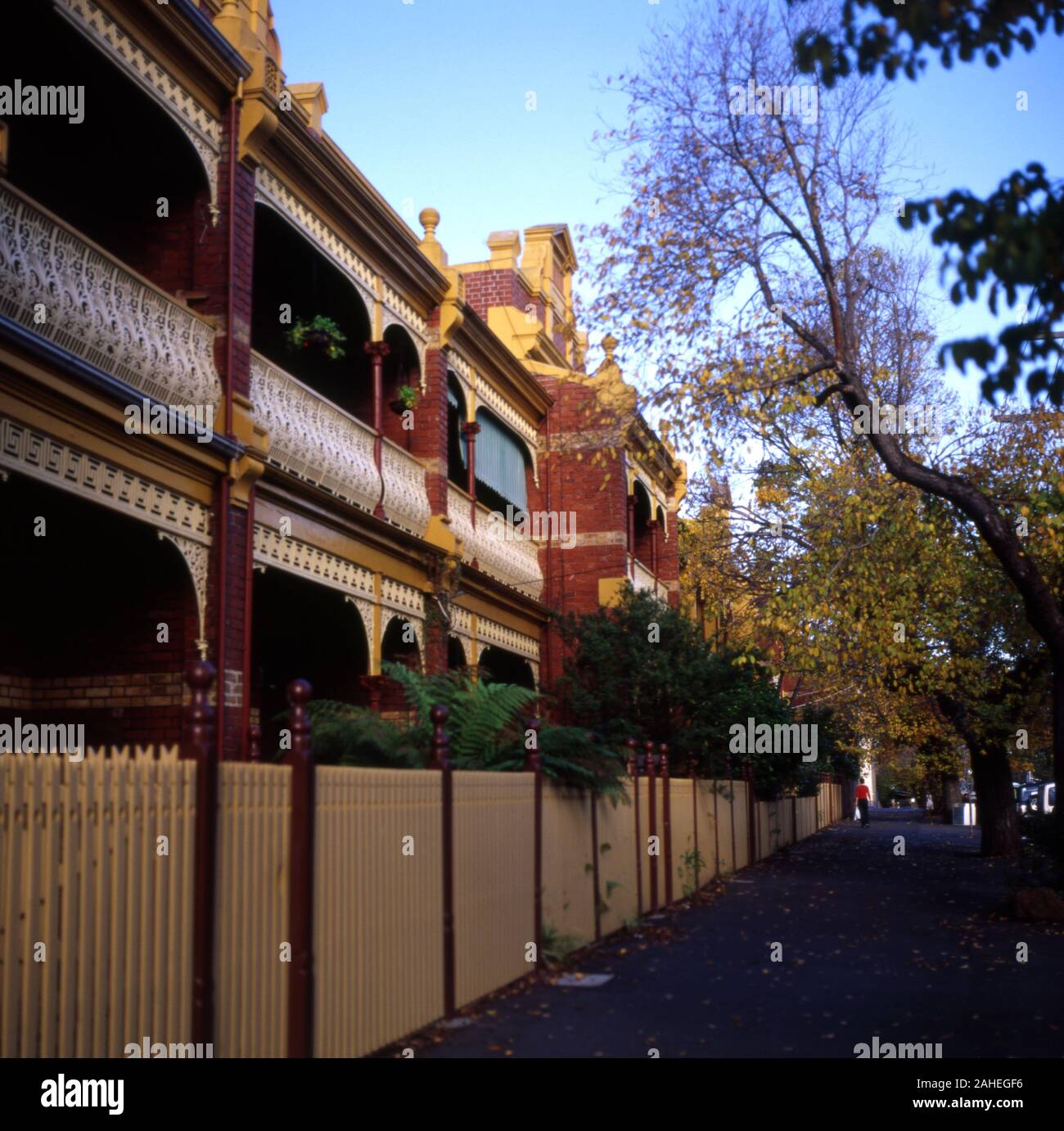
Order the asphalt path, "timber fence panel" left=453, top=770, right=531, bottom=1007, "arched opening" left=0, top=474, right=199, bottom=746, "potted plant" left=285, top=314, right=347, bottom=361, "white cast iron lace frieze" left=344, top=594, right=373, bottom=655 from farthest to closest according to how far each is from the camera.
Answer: "white cast iron lace frieze" left=344, top=594, right=373, bottom=655 → "potted plant" left=285, top=314, right=347, bottom=361 → "arched opening" left=0, top=474, right=199, bottom=746 → "timber fence panel" left=453, top=770, right=531, bottom=1007 → the asphalt path

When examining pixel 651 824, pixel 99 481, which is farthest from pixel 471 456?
pixel 99 481

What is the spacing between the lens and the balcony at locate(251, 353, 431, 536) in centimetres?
1352

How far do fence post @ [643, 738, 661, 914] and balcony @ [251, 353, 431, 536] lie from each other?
13.8 ft

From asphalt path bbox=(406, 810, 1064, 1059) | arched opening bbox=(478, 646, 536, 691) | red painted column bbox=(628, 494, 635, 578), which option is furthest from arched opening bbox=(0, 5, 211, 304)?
red painted column bbox=(628, 494, 635, 578)

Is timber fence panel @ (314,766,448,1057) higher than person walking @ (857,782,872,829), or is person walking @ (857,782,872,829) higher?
timber fence panel @ (314,766,448,1057)

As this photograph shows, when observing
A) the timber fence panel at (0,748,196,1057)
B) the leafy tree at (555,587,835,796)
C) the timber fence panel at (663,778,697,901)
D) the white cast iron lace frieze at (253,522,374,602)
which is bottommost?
the timber fence panel at (663,778,697,901)

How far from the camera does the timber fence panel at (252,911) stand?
19.5ft

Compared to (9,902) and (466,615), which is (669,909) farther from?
(9,902)

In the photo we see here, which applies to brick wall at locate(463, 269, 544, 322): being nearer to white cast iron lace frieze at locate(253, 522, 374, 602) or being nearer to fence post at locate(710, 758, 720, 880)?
fence post at locate(710, 758, 720, 880)

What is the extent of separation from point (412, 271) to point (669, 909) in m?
8.48

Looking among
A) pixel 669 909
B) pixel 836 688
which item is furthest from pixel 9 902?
pixel 836 688

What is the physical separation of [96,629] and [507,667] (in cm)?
1263

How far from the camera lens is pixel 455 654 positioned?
20.2 meters

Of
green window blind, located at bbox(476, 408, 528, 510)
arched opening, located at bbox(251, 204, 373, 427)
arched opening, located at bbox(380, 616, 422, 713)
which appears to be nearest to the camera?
arched opening, located at bbox(251, 204, 373, 427)
